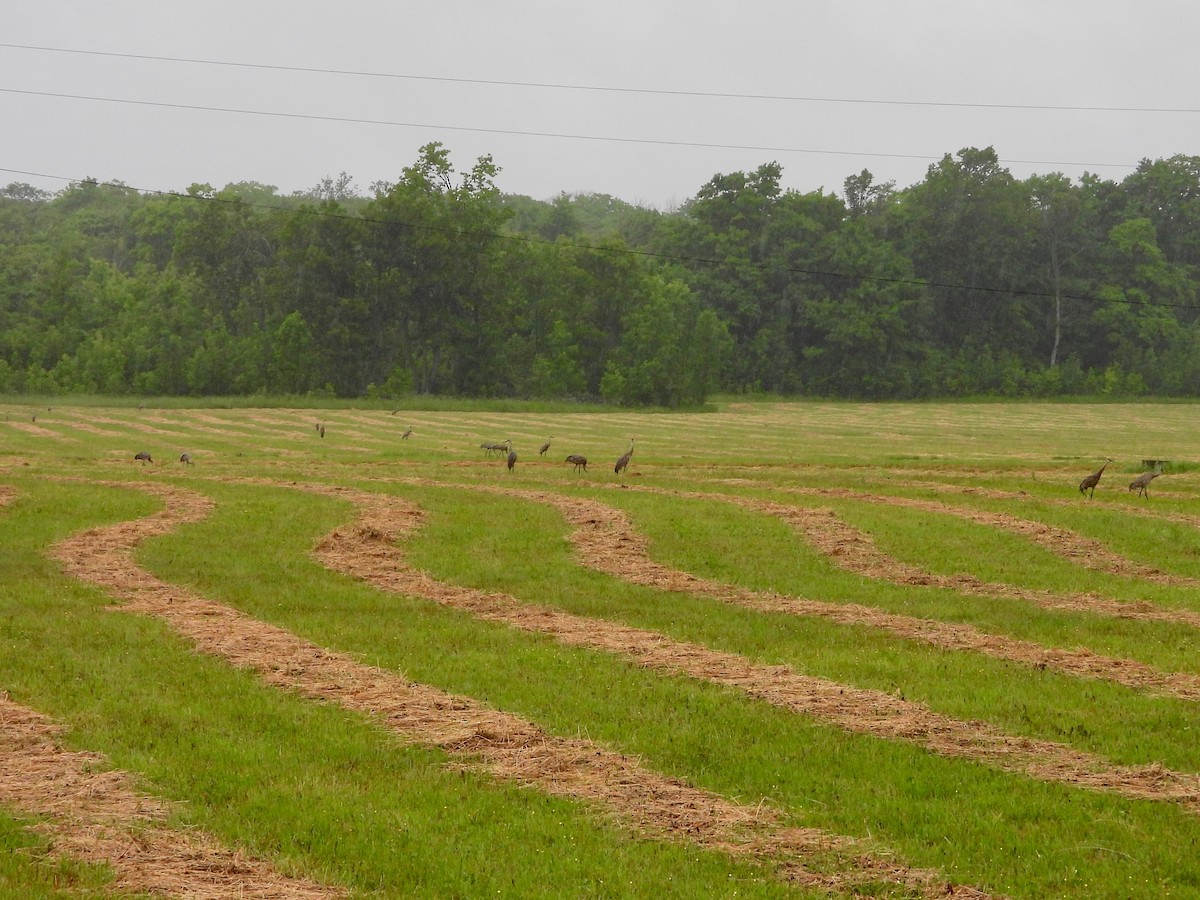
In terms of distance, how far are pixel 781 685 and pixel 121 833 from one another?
663 cm

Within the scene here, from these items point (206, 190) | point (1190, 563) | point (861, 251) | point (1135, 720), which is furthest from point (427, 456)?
point (206, 190)

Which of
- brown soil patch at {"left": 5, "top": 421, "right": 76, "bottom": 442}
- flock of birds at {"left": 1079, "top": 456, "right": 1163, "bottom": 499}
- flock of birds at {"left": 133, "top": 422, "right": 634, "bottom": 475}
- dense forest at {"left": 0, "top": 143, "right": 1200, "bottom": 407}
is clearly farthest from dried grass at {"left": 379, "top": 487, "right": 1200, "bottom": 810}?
dense forest at {"left": 0, "top": 143, "right": 1200, "bottom": 407}

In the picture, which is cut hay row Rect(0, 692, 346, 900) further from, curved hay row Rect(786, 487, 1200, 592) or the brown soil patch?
the brown soil patch

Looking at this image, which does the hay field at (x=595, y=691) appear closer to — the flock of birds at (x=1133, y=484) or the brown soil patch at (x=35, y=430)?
the flock of birds at (x=1133, y=484)

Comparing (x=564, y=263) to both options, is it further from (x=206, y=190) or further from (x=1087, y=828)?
(x=1087, y=828)

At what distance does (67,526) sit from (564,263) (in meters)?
84.7

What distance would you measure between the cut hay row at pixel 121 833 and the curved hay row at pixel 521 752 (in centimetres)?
238

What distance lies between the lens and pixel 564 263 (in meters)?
105

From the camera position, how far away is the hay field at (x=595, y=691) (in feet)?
27.1

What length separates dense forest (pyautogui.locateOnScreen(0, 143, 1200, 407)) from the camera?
9588 cm

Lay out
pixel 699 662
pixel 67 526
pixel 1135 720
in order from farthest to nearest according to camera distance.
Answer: pixel 67 526 → pixel 699 662 → pixel 1135 720

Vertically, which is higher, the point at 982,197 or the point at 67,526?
the point at 982,197

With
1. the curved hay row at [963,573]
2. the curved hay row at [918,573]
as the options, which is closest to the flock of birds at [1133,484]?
the curved hay row at [963,573]

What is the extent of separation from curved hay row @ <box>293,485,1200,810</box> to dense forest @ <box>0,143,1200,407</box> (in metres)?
73.1
